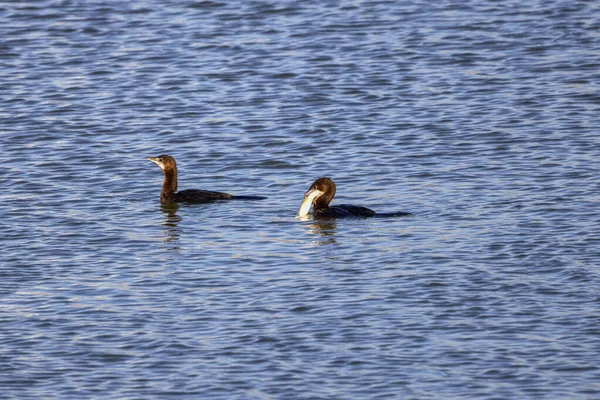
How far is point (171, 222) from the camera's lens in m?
14.4

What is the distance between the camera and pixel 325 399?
9039mm

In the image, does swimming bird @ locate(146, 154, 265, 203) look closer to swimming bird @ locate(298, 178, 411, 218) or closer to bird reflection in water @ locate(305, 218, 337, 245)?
swimming bird @ locate(298, 178, 411, 218)

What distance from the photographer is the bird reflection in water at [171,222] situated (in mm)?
13695

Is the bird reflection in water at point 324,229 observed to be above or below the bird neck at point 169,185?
below

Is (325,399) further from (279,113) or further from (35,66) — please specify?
(35,66)

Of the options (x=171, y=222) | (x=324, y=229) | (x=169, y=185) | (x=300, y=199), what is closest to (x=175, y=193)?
(x=169, y=185)

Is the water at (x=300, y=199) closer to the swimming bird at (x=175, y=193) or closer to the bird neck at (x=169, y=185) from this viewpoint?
the swimming bird at (x=175, y=193)

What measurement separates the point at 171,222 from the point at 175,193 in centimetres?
95

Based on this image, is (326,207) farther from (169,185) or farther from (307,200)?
(169,185)

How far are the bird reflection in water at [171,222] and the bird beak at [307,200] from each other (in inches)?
52.4

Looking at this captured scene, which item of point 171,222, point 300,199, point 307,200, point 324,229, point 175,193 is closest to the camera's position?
point 324,229

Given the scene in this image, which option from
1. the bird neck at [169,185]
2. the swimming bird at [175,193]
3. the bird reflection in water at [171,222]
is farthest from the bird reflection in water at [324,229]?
the bird neck at [169,185]

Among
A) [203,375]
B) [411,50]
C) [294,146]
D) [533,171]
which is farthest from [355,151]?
[203,375]

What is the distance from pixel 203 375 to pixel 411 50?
14225mm
